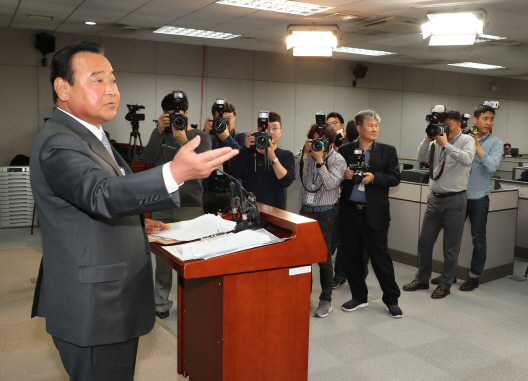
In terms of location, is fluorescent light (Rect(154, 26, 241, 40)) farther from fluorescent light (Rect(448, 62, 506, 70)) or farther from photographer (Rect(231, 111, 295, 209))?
fluorescent light (Rect(448, 62, 506, 70))

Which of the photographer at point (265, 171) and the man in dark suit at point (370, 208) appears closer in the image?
the photographer at point (265, 171)

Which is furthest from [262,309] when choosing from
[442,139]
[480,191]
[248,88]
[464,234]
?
[248,88]

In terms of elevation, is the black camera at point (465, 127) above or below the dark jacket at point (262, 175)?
above

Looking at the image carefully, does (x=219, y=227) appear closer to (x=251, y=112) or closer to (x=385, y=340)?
(x=385, y=340)

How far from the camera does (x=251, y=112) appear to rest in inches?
355

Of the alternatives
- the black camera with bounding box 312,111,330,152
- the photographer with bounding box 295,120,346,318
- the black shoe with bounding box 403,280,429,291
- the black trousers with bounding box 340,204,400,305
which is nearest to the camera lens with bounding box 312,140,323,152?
the black camera with bounding box 312,111,330,152

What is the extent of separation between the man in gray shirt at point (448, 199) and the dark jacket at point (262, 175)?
138 centimetres

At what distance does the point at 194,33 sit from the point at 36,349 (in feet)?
18.2

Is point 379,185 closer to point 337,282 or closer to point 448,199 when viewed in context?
point 448,199

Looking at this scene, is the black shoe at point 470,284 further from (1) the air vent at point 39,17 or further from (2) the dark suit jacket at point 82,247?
(1) the air vent at point 39,17

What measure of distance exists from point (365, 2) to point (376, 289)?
10.1ft

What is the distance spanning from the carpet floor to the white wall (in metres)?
4.12

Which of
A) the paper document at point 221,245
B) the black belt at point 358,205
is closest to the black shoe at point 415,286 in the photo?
the black belt at point 358,205

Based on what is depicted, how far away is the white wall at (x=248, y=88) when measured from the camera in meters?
7.19
